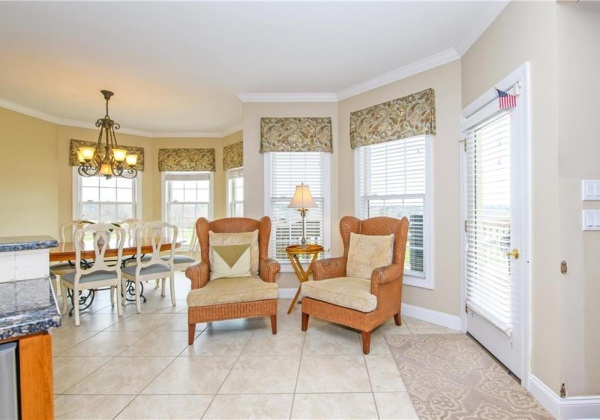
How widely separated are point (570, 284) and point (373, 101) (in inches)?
103

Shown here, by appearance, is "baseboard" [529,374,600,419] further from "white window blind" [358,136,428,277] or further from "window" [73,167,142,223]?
"window" [73,167,142,223]

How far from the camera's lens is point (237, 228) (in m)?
3.42

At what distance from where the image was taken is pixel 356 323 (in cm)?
247

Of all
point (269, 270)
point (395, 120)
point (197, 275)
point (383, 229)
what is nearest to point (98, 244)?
point (197, 275)

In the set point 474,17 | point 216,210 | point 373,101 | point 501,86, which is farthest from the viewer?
point 216,210

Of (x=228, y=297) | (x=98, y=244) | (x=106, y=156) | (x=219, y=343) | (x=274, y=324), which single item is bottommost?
(x=219, y=343)

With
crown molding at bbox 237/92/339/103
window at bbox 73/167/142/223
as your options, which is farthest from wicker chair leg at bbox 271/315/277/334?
window at bbox 73/167/142/223

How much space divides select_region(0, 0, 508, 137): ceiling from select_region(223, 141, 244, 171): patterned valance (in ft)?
3.70

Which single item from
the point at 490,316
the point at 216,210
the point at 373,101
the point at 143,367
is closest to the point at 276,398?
the point at 143,367

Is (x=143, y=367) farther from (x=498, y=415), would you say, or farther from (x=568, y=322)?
(x=568, y=322)

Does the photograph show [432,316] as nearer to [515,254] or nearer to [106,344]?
[515,254]

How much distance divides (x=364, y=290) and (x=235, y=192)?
3683 millimetres

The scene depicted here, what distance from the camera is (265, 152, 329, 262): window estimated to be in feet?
12.8

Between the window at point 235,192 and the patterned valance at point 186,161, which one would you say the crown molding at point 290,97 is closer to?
the window at point 235,192
